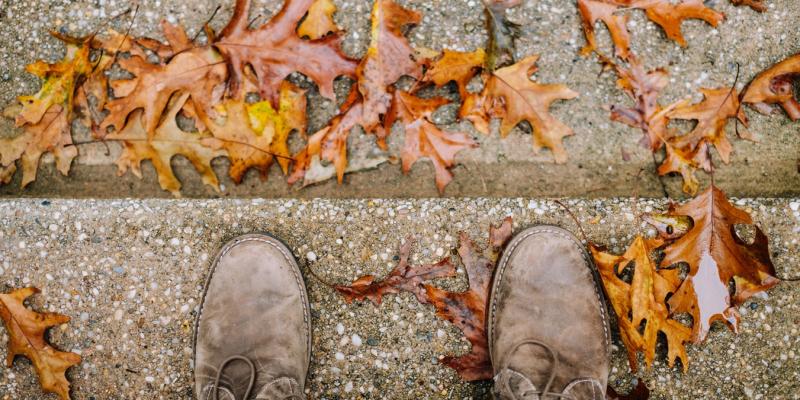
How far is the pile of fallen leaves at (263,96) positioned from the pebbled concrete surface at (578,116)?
0.07 m

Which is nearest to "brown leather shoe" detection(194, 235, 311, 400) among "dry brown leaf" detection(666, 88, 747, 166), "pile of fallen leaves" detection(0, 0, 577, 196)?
"pile of fallen leaves" detection(0, 0, 577, 196)

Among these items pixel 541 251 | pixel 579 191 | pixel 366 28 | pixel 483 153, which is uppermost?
pixel 366 28

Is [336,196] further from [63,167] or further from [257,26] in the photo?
[63,167]

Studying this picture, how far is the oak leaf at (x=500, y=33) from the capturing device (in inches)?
78.1

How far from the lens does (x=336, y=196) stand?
205 centimetres

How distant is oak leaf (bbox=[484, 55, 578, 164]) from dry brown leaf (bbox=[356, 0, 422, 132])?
1.00 ft

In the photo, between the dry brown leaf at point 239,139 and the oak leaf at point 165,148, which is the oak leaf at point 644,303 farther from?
the oak leaf at point 165,148

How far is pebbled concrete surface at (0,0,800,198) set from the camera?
204 centimetres

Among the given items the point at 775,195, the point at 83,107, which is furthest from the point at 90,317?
the point at 775,195

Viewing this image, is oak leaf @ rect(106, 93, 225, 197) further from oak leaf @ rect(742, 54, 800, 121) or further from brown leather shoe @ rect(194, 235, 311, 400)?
oak leaf @ rect(742, 54, 800, 121)

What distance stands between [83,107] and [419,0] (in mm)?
1380

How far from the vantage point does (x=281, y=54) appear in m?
1.88

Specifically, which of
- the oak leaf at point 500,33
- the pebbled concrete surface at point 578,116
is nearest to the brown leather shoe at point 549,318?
the pebbled concrete surface at point 578,116

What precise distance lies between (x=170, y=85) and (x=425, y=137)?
968 millimetres
